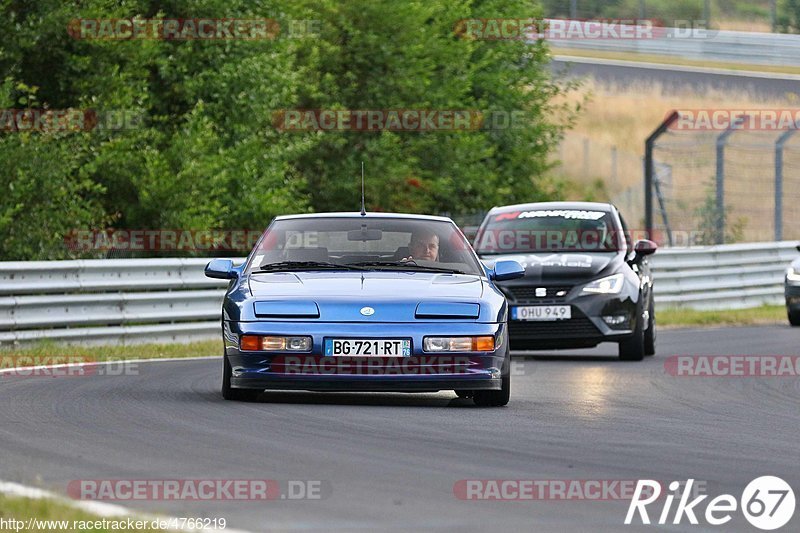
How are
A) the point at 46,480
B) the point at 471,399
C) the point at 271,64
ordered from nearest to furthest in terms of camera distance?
the point at 46,480
the point at 471,399
the point at 271,64

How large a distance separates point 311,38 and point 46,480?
87.5ft

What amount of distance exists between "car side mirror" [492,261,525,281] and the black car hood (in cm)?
471

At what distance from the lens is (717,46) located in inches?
2234

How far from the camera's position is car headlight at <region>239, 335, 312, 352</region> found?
10711 millimetres

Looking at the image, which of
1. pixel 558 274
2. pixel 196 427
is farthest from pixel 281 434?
pixel 558 274

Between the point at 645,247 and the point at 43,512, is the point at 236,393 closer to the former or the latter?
the point at 43,512

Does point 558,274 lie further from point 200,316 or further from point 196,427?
point 196,427

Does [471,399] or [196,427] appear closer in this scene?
[196,427]

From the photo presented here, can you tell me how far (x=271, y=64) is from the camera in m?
29.0

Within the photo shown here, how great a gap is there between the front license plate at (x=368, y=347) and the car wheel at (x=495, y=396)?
839 mm

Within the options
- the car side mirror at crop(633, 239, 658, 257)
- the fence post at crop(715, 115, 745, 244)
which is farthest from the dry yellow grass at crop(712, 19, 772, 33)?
the car side mirror at crop(633, 239, 658, 257)

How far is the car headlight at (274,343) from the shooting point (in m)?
10.7

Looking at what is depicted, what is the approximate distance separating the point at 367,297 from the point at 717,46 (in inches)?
1876

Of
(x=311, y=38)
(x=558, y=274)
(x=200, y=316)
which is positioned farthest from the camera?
(x=311, y=38)
